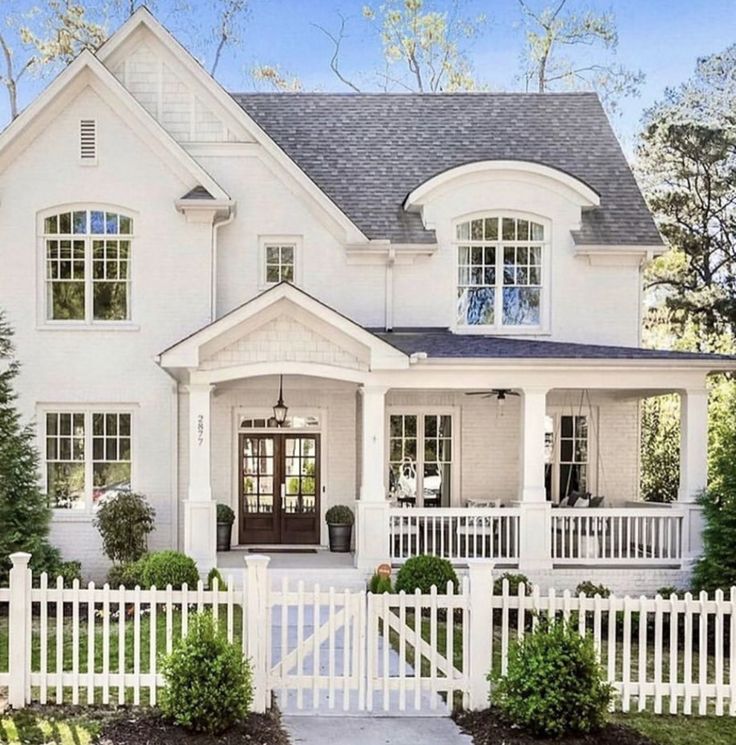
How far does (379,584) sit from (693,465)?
571cm

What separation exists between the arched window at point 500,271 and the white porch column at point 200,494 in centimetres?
574

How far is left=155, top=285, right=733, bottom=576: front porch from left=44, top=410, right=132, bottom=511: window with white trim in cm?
120

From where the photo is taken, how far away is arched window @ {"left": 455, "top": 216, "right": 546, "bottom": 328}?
16.5 metres

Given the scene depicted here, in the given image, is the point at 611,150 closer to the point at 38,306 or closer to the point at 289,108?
the point at 289,108

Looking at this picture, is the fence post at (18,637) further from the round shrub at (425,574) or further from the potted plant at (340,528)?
the potted plant at (340,528)

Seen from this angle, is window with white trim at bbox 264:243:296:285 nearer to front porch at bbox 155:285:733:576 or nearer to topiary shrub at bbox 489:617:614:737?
Answer: front porch at bbox 155:285:733:576

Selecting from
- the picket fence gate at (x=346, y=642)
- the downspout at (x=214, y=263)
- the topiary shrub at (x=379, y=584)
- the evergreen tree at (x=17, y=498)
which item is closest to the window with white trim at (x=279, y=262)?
the downspout at (x=214, y=263)

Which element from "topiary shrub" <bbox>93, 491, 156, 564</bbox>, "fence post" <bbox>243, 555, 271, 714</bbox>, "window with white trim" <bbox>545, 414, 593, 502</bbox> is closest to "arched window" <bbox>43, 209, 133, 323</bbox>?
"topiary shrub" <bbox>93, 491, 156, 564</bbox>

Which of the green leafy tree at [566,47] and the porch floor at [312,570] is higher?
the green leafy tree at [566,47]

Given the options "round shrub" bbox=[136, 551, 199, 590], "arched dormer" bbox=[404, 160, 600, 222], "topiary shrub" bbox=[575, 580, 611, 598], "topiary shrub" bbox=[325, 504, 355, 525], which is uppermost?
"arched dormer" bbox=[404, 160, 600, 222]

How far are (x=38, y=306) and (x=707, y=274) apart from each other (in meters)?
23.1

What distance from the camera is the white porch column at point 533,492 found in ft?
44.2

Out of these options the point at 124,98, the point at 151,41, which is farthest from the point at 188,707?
the point at 151,41

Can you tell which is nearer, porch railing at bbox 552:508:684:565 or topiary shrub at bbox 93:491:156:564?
porch railing at bbox 552:508:684:565
